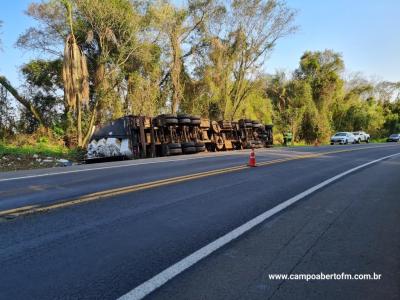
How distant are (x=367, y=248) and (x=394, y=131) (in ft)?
280

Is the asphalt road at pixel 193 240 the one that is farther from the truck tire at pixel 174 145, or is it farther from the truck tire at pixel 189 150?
the truck tire at pixel 189 150

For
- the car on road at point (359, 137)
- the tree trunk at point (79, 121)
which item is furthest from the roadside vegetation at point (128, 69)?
the car on road at point (359, 137)

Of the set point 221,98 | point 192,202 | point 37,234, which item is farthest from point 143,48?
point 37,234

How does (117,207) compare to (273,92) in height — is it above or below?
below

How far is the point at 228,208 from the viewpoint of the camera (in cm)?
675

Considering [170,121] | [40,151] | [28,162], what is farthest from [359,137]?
[28,162]

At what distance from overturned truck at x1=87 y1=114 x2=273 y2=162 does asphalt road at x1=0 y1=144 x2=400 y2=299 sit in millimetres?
9493

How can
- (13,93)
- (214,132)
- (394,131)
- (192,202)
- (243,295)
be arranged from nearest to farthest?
(243,295), (192,202), (13,93), (214,132), (394,131)

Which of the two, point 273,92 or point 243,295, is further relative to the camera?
point 273,92

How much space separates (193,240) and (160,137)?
53.6 ft

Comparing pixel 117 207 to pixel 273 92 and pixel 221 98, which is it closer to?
pixel 221 98

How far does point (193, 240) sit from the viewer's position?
4945 mm

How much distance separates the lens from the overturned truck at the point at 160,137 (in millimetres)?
18531

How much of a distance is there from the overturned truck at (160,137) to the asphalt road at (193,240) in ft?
31.1
